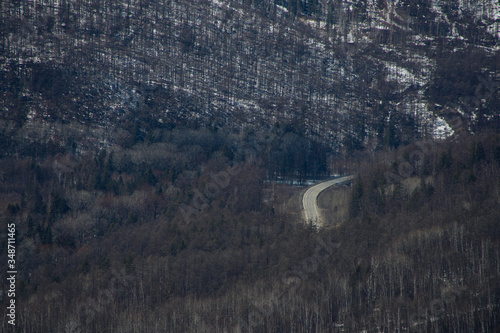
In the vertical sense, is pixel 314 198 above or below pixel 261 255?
above

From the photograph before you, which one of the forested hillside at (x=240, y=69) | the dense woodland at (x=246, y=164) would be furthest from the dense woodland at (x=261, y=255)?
the forested hillside at (x=240, y=69)

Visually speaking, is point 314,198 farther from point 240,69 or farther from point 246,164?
point 240,69

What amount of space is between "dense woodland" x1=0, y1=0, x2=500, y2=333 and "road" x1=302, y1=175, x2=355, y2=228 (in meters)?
2.02

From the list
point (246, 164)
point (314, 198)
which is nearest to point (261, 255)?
point (314, 198)

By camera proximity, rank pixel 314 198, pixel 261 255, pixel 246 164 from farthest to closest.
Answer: pixel 246 164
pixel 314 198
pixel 261 255

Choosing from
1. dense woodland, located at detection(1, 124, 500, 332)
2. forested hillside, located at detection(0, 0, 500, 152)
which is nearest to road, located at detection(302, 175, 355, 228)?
dense woodland, located at detection(1, 124, 500, 332)

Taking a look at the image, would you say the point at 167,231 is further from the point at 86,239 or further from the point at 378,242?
the point at 378,242

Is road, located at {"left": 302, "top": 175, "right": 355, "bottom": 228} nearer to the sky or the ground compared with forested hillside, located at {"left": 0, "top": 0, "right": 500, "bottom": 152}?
nearer to the ground

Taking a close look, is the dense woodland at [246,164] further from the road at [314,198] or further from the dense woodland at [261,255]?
the road at [314,198]

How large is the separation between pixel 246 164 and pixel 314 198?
68.2 ft

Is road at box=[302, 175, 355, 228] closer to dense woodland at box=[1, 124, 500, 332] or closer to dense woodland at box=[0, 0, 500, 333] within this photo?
dense woodland at box=[0, 0, 500, 333]

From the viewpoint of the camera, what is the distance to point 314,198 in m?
92.7

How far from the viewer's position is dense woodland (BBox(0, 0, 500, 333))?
6150cm

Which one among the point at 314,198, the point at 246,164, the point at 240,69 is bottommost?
the point at 314,198
